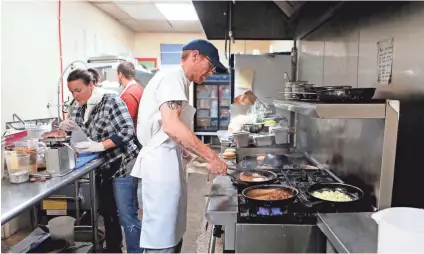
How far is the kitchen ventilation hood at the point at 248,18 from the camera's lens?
285cm

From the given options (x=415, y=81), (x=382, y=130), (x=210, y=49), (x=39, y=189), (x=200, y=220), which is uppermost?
(x=210, y=49)

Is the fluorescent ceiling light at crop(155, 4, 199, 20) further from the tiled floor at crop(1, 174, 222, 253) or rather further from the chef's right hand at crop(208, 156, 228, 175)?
the chef's right hand at crop(208, 156, 228, 175)

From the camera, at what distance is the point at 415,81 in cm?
141

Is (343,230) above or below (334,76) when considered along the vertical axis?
below

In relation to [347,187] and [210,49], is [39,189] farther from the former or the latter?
[347,187]

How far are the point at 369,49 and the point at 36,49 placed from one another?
3493 mm

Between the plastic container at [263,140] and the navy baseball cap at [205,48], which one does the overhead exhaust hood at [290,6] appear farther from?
the plastic container at [263,140]

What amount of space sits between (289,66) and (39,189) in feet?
9.68

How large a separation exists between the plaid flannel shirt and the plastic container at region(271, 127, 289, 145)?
129 cm

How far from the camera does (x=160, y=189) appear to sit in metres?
2.00

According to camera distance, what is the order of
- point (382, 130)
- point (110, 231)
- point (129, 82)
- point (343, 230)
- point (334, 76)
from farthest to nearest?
point (129, 82) < point (110, 231) < point (334, 76) < point (382, 130) < point (343, 230)

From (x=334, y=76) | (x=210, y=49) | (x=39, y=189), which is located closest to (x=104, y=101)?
(x=39, y=189)

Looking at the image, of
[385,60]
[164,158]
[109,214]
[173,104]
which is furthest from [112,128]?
[385,60]

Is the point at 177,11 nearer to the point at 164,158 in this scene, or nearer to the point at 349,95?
the point at 164,158
